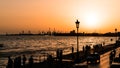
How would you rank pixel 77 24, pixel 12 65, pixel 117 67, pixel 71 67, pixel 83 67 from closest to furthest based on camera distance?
pixel 117 67, pixel 83 67, pixel 71 67, pixel 12 65, pixel 77 24

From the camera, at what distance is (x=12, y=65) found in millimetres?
32375

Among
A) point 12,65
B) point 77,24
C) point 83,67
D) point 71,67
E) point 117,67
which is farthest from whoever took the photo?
point 77,24

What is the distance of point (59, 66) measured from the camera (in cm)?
3095

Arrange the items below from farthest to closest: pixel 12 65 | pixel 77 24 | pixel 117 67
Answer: pixel 77 24 < pixel 12 65 < pixel 117 67

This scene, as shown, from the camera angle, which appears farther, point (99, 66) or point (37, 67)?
point (37, 67)

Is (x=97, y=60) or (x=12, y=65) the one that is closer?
(x=12, y=65)

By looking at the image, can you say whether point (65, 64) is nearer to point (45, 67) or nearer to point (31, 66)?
point (45, 67)

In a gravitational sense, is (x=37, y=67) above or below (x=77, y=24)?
below

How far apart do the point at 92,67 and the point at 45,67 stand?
589 centimetres

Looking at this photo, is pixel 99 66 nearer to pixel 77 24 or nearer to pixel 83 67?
pixel 77 24

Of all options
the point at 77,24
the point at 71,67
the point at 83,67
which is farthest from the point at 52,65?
the point at 83,67

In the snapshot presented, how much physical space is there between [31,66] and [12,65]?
339 cm

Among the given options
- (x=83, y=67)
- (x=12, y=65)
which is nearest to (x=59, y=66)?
(x=12, y=65)

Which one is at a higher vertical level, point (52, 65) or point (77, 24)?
point (77, 24)
